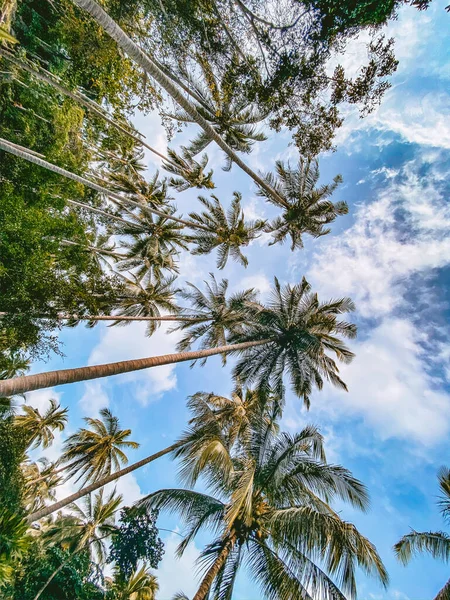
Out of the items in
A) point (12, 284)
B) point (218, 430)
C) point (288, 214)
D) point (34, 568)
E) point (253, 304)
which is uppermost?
point (288, 214)

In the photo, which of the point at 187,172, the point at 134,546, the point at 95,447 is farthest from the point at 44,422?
the point at 187,172

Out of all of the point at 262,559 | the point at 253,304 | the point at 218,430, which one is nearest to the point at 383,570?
the point at 262,559

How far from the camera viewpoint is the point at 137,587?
13.5 meters

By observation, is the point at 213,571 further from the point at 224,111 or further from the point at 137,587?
the point at 224,111

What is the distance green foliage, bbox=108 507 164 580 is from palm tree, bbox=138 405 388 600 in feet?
10.4

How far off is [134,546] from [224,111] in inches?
655

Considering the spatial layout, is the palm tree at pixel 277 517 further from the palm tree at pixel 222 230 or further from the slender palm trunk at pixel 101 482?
the palm tree at pixel 222 230

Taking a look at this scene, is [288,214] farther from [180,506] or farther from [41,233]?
[180,506]

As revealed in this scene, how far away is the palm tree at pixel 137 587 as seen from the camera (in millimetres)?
10414

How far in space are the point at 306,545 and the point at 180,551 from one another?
361 cm

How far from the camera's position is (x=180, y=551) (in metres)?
7.93

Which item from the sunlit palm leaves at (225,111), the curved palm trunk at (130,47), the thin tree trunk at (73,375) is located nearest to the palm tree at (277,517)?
the thin tree trunk at (73,375)

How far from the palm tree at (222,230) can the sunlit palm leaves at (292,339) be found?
375 centimetres

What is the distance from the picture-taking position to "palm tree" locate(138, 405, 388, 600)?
21.1ft
